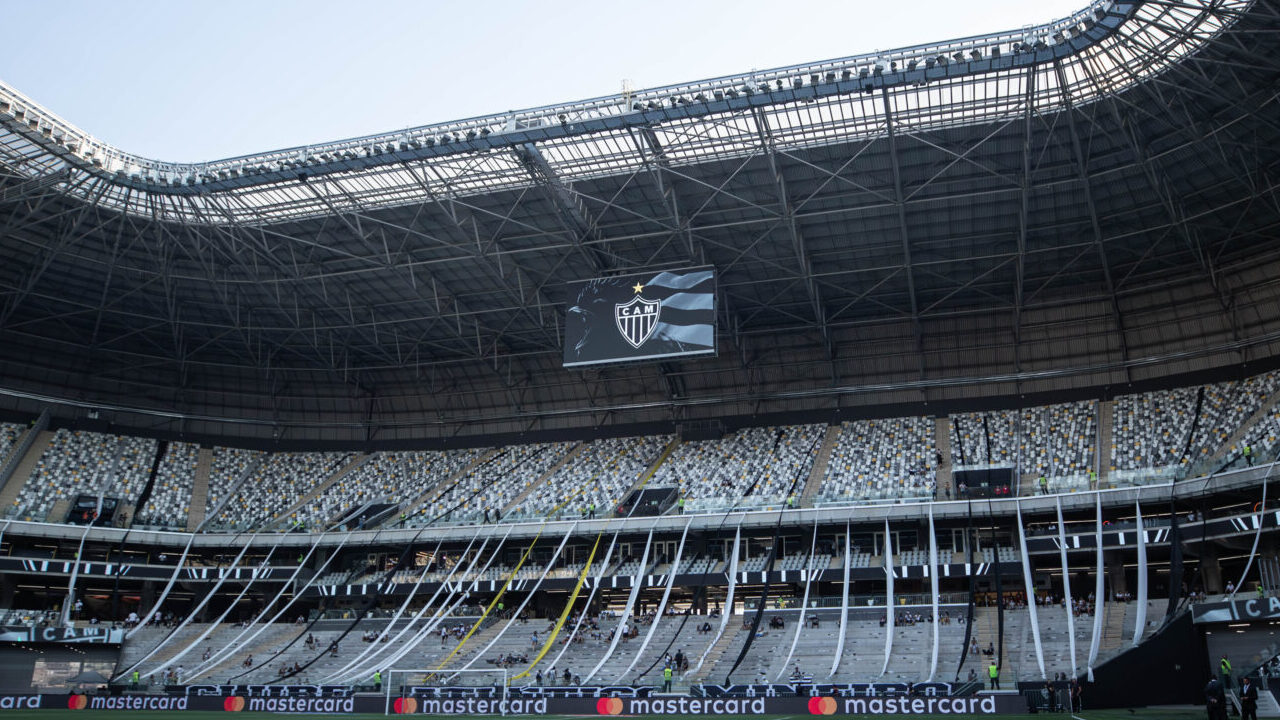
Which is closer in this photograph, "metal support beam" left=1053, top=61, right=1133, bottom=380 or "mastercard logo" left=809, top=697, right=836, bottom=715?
"mastercard logo" left=809, top=697, right=836, bottom=715

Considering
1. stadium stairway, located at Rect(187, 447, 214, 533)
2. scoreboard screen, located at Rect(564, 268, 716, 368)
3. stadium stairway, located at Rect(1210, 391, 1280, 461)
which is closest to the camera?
scoreboard screen, located at Rect(564, 268, 716, 368)

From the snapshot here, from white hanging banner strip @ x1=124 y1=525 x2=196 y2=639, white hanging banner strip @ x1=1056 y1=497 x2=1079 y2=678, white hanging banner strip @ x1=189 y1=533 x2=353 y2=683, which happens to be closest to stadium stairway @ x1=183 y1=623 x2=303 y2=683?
white hanging banner strip @ x1=189 y1=533 x2=353 y2=683

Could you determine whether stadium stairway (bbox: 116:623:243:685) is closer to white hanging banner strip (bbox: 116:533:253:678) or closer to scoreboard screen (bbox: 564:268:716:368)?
white hanging banner strip (bbox: 116:533:253:678)

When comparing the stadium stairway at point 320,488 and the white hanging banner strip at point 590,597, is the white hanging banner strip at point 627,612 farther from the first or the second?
the stadium stairway at point 320,488

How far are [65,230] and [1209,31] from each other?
54.7m

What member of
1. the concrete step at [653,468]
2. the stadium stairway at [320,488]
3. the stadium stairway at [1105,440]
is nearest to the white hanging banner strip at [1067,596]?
the stadium stairway at [1105,440]

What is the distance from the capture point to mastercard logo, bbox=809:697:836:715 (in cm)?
3397

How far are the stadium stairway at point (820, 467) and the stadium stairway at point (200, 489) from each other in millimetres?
39440

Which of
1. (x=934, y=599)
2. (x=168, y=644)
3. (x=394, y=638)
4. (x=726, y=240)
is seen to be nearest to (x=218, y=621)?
(x=168, y=644)

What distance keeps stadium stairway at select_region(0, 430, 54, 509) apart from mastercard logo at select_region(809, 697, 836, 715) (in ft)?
164

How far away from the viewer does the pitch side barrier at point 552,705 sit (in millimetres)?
32844

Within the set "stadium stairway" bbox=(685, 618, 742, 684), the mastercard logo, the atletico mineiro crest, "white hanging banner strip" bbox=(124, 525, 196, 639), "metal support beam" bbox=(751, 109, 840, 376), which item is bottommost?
the mastercard logo

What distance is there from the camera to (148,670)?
2005 inches

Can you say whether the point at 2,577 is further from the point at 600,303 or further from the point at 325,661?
the point at 600,303
